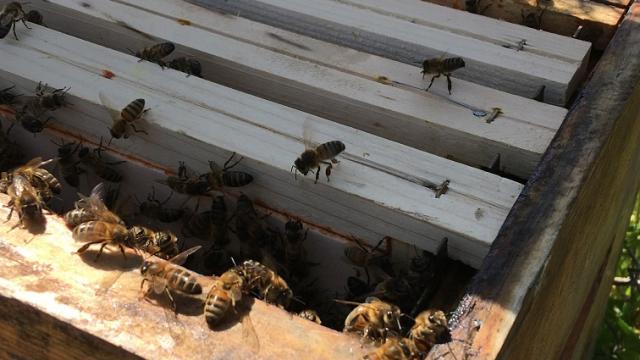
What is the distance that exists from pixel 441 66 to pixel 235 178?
804 mm

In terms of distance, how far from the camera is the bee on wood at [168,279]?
192cm

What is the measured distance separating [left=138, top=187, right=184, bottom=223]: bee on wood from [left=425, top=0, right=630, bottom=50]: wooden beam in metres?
1.37

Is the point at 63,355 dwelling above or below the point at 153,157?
below

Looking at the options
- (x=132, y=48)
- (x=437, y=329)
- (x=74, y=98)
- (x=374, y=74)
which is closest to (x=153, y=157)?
(x=74, y=98)

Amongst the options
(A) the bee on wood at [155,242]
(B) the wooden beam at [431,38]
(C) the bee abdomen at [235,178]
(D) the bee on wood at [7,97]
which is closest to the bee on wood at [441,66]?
(B) the wooden beam at [431,38]

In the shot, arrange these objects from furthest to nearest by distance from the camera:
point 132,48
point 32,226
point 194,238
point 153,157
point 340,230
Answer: point 132,48
point 194,238
point 153,157
point 340,230
point 32,226

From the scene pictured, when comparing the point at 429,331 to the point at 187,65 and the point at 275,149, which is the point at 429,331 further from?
the point at 187,65

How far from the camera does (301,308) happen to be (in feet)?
8.57

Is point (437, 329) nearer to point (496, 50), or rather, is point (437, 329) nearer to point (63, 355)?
point (63, 355)

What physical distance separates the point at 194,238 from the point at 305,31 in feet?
2.97

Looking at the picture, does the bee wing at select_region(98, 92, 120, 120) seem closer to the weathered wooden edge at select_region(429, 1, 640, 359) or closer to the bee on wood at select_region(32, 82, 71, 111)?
the bee on wood at select_region(32, 82, 71, 111)

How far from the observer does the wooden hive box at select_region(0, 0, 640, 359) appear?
1.89 m

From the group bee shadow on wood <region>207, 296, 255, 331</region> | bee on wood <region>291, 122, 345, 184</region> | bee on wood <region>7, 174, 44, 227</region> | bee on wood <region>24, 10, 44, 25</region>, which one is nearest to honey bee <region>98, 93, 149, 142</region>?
bee on wood <region>7, 174, 44, 227</region>

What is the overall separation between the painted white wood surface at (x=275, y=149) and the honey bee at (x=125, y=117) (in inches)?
1.5
